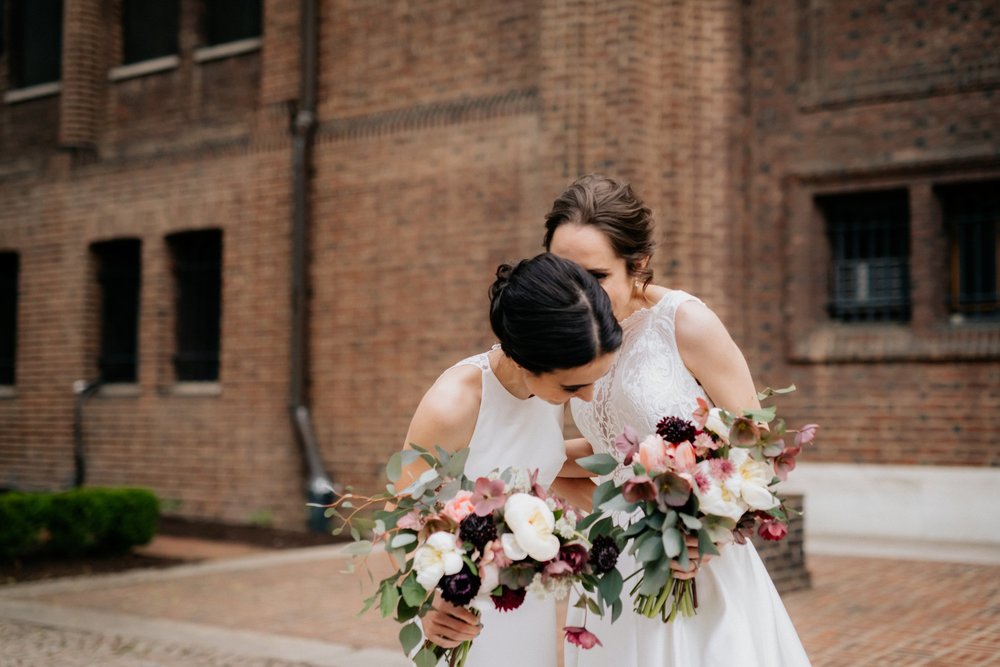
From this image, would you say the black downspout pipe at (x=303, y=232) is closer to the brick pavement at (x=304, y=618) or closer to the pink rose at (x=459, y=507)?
the brick pavement at (x=304, y=618)

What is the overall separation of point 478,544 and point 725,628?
75 cm

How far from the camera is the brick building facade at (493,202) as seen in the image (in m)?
10.4

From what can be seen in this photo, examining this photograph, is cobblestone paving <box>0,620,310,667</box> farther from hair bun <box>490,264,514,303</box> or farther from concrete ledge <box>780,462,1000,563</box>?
concrete ledge <box>780,462,1000,563</box>

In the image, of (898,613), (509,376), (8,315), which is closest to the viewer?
(509,376)

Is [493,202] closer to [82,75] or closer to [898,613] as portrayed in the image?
[898,613]

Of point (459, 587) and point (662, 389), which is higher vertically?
point (662, 389)

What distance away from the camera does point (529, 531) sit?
7.36 feet

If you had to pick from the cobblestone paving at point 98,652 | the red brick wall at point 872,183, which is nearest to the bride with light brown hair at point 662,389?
the cobblestone paving at point 98,652

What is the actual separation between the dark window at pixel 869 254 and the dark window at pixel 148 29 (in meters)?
8.55

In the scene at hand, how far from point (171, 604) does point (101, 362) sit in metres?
7.47

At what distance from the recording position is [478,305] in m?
11.3

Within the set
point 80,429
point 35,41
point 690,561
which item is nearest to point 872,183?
point 690,561

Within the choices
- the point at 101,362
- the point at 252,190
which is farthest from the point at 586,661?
the point at 101,362

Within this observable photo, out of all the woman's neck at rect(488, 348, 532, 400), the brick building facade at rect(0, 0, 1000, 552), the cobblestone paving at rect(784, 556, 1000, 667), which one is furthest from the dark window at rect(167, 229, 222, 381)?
the woman's neck at rect(488, 348, 532, 400)
